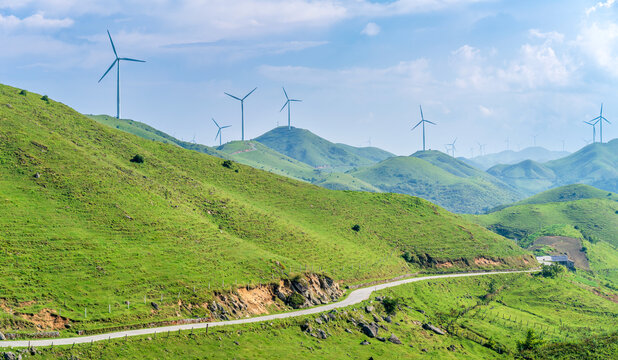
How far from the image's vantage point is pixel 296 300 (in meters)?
107

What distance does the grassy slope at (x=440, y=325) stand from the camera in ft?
261

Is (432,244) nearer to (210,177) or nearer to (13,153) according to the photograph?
(210,177)

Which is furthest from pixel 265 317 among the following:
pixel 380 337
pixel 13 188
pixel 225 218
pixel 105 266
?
pixel 13 188

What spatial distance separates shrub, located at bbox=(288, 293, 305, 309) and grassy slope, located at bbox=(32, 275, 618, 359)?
328 inches

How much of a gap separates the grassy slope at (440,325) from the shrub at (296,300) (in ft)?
27.4

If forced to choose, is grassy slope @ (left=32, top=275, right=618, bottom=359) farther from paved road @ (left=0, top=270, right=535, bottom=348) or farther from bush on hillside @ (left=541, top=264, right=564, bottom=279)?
bush on hillside @ (left=541, top=264, right=564, bottom=279)

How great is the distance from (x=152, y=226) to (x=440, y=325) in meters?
66.0

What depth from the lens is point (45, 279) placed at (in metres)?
85.8

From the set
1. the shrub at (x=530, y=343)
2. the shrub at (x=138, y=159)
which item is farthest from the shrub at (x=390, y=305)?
the shrub at (x=138, y=159)

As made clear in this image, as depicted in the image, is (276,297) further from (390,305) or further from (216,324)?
(390,305)

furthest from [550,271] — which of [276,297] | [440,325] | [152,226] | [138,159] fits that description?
[138,159]

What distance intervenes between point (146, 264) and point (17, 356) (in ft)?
120

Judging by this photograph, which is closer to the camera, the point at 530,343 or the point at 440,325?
the point at 530,343

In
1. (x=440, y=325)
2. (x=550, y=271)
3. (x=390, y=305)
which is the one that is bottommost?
(x=440, y=325)
